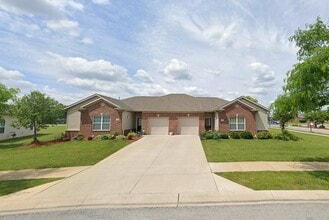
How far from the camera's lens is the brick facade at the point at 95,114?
25.6 m

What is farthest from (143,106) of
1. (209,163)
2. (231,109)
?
(209,163)

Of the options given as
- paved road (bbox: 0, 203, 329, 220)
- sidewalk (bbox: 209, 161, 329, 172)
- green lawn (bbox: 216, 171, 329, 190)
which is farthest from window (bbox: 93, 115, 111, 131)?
paved road (bbox: 0, 203, 329, 220)

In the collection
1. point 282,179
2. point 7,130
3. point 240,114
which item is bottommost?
point 282,179

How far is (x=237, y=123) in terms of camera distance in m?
26.8

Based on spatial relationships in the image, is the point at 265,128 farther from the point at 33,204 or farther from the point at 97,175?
the point at 33,204

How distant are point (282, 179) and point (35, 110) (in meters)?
21.9

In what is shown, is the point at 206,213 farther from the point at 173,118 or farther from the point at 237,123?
the point at 173,118

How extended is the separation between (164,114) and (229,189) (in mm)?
21336

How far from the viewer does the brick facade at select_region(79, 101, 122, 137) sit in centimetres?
2556

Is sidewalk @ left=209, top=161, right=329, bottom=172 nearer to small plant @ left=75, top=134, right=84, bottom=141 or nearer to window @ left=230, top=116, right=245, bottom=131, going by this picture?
window @ left=230, top=116, right=245, bottom=131

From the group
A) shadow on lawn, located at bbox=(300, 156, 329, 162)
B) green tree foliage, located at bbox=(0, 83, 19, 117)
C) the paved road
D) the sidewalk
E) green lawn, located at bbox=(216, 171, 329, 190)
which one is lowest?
the paved road

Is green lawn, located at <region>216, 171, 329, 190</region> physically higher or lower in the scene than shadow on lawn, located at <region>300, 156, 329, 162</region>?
lower

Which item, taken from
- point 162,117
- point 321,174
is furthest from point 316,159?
point 162,117

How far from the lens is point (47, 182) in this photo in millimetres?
9586
